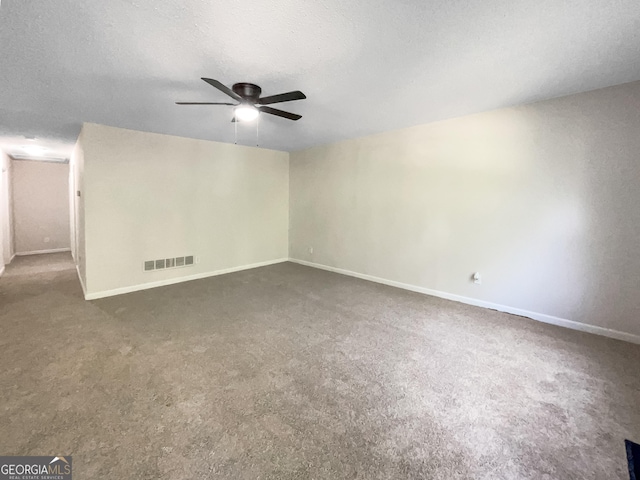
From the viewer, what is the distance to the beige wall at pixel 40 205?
274 inches

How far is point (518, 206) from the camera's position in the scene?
3391mm

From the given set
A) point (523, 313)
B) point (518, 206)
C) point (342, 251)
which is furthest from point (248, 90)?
point (523, 313)

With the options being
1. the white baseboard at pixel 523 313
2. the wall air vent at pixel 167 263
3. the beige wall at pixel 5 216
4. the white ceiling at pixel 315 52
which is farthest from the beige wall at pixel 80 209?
the white baseboard at pixel 523 313

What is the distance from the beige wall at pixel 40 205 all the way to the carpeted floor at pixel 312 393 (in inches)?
202

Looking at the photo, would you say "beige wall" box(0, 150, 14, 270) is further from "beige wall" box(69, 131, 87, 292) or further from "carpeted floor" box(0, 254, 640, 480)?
"carpeted floor" box(0, 254, 640, 480)

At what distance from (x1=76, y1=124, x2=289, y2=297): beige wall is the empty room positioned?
4cm

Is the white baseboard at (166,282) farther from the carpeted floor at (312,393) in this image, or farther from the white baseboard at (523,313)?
the white baseboard at (523,313)

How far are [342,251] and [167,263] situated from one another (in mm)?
3136

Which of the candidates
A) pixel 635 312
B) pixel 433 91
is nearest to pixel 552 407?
pixel 635 312

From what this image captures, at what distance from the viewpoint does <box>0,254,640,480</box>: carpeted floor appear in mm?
1477

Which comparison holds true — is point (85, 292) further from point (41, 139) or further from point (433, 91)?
point (433, 91)

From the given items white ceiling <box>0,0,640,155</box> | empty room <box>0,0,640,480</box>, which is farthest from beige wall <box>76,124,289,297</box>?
white ceiling <box>0,0,640,155</box>

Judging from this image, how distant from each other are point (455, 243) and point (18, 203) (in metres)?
9.96

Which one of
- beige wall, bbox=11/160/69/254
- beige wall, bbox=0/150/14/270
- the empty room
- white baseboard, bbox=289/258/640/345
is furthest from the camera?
beige wall, bbox=11/160/69/254
